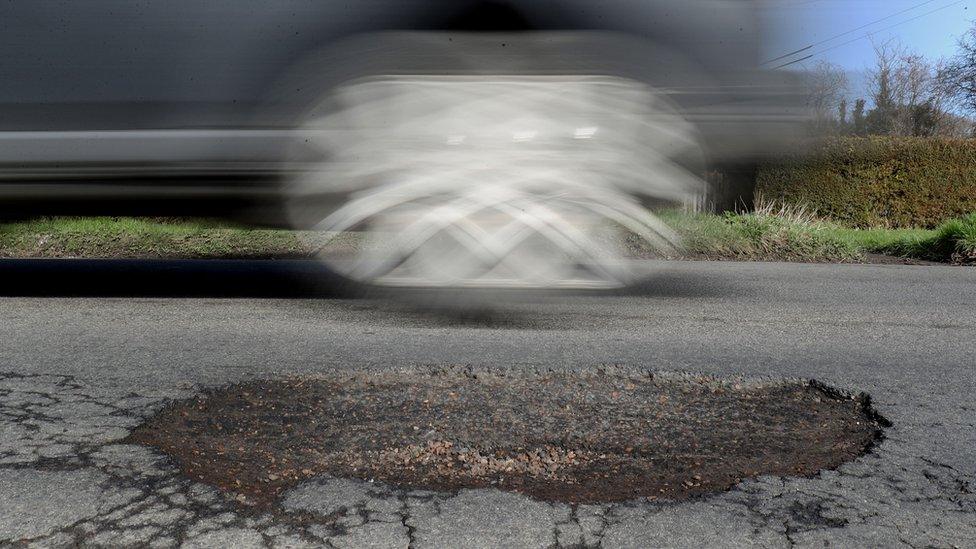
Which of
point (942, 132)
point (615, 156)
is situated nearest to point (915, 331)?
point (615, 156)

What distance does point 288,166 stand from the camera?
169 inches

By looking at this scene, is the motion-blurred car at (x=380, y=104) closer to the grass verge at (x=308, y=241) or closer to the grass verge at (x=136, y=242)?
the grass verge at (x=308, y=241)

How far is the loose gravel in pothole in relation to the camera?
2.14 m

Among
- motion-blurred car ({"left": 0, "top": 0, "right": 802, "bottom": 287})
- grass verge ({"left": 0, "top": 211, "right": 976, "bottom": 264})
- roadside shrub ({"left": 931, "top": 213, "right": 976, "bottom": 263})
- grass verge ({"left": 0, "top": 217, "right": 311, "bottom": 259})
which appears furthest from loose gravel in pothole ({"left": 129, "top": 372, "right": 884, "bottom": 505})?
roadside shrub ({"left": 931, "top": 213, "right": 976, "bottom": 263})

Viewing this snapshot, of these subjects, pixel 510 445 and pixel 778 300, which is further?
pixel 778 300

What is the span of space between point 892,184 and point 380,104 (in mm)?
10622

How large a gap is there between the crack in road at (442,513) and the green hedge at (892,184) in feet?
35.7

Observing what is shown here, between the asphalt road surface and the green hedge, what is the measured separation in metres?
5.95

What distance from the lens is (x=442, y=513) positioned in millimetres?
1931

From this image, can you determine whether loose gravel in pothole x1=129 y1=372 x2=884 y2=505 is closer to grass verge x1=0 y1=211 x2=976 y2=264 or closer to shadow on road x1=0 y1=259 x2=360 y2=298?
shadow on road x1=0 y1=259 x2=360 y2=298

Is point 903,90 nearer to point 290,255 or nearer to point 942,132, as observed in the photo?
point 942,132

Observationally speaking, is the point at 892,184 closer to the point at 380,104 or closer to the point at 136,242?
the point at 380,104

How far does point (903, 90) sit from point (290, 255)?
1043 inches

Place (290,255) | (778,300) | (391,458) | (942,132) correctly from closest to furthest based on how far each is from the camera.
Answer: (391,458) → (778,300) → (290,255) → (942,132)
